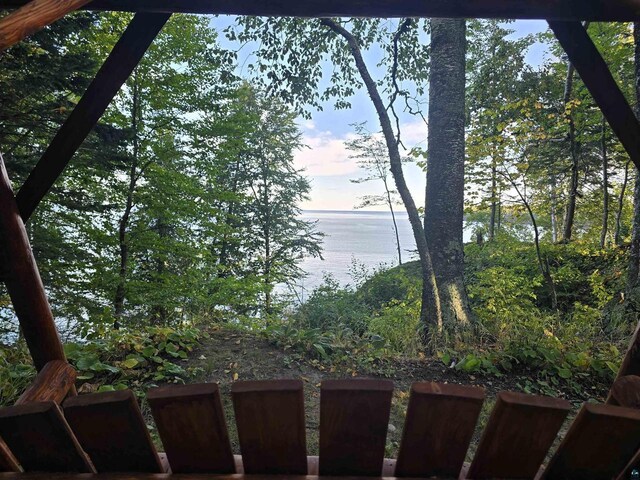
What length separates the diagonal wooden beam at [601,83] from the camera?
1374mm

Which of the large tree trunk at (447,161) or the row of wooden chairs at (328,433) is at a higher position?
the large tree trunk at (447,161)

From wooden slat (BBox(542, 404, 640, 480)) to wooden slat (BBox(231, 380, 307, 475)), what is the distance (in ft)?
1.97

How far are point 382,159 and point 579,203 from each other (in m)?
9.96

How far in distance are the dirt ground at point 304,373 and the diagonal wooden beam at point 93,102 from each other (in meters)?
1.98

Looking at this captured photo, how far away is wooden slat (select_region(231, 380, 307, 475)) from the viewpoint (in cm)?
78

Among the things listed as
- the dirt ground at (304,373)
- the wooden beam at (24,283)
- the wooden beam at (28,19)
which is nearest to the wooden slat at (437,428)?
the wooden beam at (28,19)

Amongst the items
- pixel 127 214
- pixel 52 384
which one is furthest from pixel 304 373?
pixel 127 214

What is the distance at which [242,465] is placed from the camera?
0.88 m

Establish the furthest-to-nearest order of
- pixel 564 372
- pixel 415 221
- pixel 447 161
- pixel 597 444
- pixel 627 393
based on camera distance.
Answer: pixel 415 221
pixel 447 161
pixel 564 372
pixel 627 393
pixel 597 444

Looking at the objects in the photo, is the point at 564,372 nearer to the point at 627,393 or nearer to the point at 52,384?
the point at 627,393

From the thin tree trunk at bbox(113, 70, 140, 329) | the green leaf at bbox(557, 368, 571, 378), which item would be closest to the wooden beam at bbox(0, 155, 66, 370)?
the green leaf at bbox(557, 368, 571, 378)

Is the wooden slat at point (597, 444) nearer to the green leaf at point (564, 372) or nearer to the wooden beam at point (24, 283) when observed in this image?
the wooden beam at point (24, 283)

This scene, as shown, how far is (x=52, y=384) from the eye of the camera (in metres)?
1.40

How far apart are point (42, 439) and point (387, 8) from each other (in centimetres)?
173
